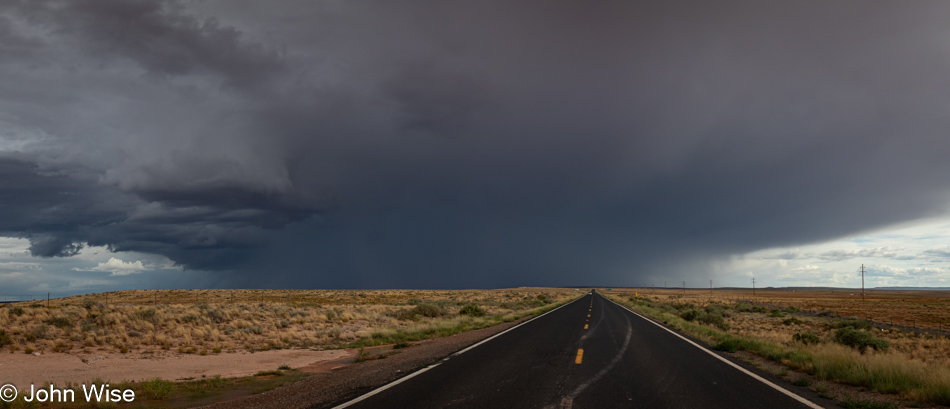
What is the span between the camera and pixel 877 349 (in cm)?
2198

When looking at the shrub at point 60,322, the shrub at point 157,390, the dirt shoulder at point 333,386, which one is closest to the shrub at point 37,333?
the shrub at point 60,322

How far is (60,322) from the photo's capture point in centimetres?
2116

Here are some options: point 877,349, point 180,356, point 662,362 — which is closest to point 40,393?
point 180,356

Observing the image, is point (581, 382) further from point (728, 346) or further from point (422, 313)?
point (422, 313)

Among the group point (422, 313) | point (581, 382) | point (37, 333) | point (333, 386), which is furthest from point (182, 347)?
point (581, 382)

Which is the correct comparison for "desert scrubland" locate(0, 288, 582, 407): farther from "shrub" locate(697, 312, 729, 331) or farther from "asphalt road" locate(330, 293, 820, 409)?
"shrub" locate(697, 312, 729, 331)

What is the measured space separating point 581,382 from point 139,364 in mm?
15153

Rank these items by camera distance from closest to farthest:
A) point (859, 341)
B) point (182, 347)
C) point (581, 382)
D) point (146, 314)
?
point (581, 382) → point (182, 347) → point (859, 341) → point (146, 314)

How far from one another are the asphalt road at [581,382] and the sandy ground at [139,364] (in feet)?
21.7

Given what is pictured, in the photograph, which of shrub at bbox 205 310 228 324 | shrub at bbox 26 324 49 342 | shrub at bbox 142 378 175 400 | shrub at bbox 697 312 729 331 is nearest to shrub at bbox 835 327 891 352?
shrub at bbox 697 312 729 331

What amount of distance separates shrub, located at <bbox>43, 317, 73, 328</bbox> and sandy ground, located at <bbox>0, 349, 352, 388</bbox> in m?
4.62

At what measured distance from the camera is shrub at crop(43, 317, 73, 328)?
827 inches

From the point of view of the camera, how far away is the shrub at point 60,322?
21.0 metres

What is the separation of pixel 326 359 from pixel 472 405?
33.5 feet
